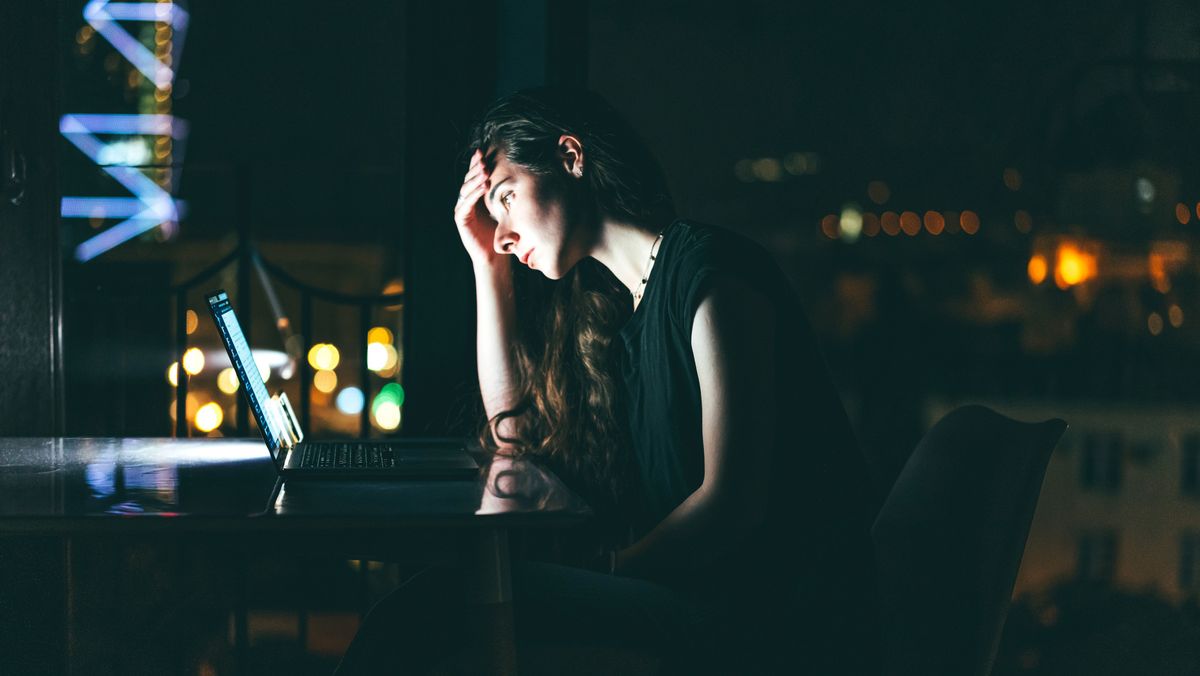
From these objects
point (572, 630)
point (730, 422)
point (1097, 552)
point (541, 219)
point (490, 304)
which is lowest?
point (1097, 552)

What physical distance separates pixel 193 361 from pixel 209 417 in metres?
0.19

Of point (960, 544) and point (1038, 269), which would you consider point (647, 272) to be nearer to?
point (960, 544)

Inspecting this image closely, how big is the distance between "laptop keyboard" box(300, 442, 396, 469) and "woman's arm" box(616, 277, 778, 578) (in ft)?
1.61

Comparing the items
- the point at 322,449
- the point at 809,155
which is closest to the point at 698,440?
the point at 322,449

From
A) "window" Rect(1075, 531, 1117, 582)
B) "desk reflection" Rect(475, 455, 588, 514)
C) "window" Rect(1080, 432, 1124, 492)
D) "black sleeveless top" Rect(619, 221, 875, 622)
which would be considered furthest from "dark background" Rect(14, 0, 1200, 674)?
"window" Rect(1080, 432, 1124, 492)

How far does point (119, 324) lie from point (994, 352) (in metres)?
9.82

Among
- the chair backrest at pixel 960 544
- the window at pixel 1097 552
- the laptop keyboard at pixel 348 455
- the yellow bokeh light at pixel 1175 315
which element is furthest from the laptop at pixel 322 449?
the window at pixel 1097 552

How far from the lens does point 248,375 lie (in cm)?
146

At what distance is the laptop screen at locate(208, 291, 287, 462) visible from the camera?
4.55 feet

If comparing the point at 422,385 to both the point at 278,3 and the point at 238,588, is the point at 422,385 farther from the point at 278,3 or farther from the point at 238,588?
the point at 278,3

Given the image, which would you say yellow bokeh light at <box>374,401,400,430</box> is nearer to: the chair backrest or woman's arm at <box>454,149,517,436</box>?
woman's arm at <box>454,149,517,436</box>

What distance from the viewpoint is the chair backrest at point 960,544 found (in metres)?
1.21

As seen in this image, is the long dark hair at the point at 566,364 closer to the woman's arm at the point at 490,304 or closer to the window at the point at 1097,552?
the woman's arm at the point at 490,304

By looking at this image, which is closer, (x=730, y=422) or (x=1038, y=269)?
(x=730, y=422)
